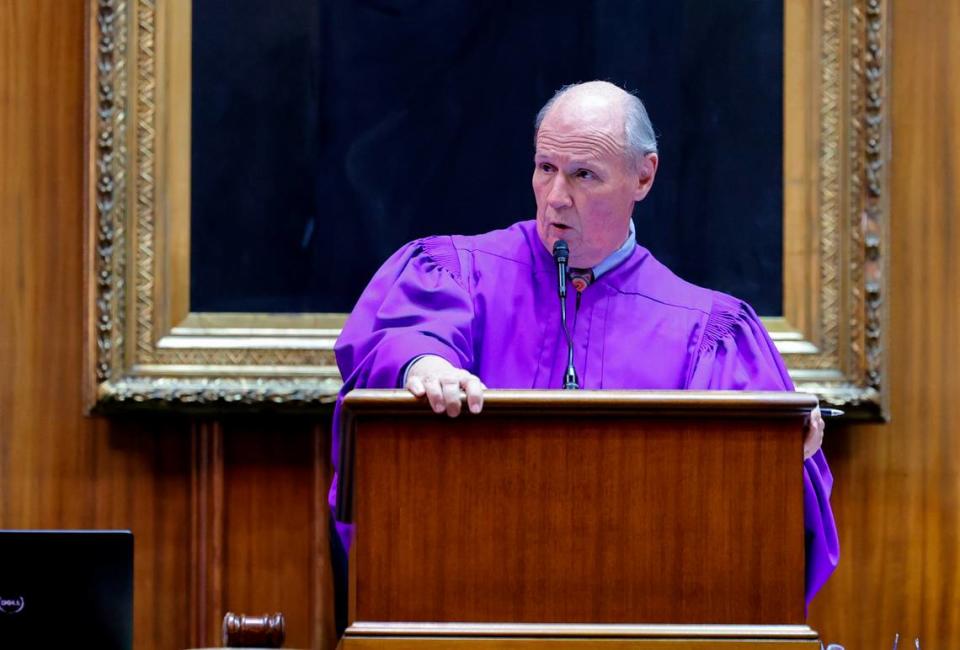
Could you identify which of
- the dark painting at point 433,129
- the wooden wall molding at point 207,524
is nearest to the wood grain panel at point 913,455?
the dark painting at point 433,129

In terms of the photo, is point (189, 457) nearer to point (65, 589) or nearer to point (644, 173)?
point (65, 589)

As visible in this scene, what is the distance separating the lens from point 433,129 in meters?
3.71

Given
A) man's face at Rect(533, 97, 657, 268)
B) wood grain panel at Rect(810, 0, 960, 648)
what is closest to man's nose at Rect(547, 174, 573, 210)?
man's face at Rect(533, 97, 657, 268)

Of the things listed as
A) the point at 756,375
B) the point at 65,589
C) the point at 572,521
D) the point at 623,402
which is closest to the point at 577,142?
the point at 756,375

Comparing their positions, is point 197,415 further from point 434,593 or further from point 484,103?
point 434,593

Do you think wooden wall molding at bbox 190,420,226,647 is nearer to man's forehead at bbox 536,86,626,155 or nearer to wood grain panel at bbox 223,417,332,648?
wood grain panel at bbox 223,417,332,648

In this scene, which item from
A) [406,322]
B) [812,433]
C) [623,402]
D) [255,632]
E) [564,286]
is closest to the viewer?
[623,402]

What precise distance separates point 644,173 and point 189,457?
1491 millimetres

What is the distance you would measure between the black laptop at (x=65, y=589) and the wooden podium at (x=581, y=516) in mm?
508

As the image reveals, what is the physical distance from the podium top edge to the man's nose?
2.90ft

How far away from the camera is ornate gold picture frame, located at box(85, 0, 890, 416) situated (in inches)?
142

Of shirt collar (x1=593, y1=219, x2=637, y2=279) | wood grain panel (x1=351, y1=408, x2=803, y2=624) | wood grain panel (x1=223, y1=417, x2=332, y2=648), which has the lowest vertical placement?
wood grain panel (x1=223, y1=417, x2=332, y2=648)

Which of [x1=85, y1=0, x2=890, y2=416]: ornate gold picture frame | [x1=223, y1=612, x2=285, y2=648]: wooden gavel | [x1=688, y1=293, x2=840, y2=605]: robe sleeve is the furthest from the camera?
[x1=85, y1=0, x2=890, y2=416]: ornate gold picture frame

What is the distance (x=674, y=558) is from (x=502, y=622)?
28 cm
